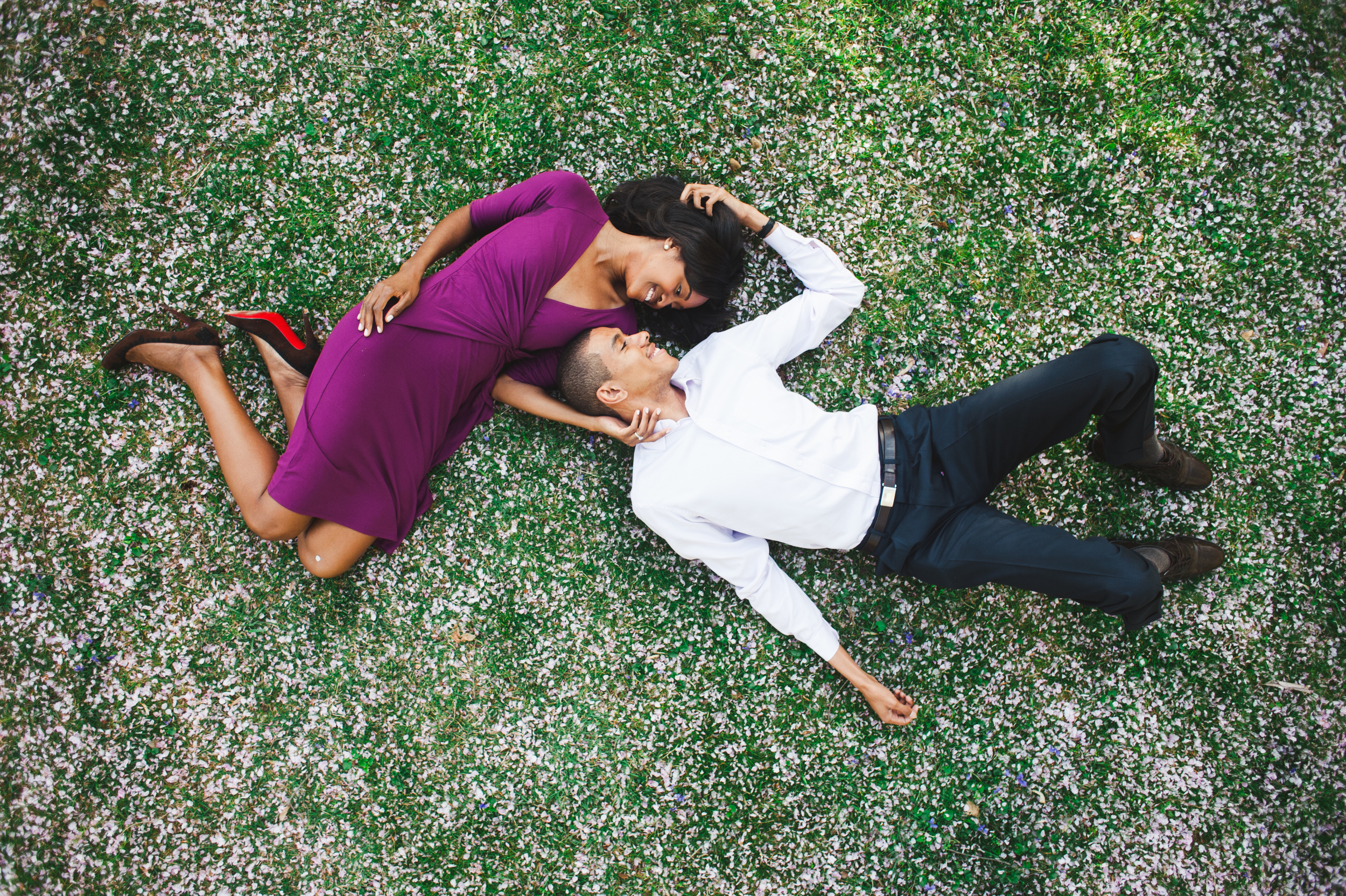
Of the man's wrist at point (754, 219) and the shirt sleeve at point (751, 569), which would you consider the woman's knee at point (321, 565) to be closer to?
the shirt sleeve at point (751, 569)

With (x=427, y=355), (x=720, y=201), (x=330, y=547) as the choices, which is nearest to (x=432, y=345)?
(x=427, y=355)

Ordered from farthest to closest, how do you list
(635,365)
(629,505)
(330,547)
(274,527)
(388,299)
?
(629,505) < (330,547) < (274,527) < (388,299) < (635,365)

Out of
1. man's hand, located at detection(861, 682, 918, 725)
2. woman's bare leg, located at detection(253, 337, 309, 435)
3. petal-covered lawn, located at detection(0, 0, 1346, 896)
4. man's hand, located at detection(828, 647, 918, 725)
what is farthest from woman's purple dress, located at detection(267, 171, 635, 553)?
man's hand, located at detection(861, 682, 918, 725)

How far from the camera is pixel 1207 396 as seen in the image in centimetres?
529

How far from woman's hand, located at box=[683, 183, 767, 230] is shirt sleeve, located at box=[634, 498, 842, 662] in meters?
2.16

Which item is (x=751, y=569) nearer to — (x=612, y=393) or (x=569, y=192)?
(x=612, y=393)

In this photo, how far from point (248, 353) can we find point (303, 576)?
172 cm

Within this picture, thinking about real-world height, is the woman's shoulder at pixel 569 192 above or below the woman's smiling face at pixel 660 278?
above

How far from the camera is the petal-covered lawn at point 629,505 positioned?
5.03 metres

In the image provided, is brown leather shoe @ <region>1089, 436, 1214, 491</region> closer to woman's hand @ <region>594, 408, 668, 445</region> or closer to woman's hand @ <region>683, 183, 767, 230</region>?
woman's hand @ <region>683, 183, 767, 230</region>

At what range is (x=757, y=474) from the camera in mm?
4449

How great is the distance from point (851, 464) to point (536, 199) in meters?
2.80

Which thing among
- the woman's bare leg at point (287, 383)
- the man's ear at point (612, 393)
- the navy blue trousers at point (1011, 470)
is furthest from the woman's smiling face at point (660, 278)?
the woman's bare leg at point (287, 383)

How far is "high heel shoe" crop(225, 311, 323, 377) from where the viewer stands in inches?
193
